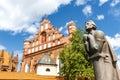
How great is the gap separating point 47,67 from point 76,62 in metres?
9.82

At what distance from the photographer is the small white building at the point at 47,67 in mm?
34750

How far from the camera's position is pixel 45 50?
39.8 m

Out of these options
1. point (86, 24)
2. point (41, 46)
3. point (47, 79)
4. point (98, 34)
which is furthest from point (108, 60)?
point (41, 46)

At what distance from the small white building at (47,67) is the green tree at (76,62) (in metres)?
5.73

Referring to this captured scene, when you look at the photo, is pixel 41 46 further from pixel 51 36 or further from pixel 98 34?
Result: pixel 98 34

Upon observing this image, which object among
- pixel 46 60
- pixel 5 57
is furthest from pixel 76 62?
pixel 5 57

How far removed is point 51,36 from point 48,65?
264 inches

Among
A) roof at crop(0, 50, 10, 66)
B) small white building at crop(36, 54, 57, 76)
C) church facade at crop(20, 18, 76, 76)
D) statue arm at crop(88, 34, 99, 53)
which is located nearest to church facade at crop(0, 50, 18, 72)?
roof at crop(0, 50, 10, 66)

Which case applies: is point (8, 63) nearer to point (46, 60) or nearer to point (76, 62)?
point (46, 60)

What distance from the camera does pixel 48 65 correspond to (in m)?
35.6

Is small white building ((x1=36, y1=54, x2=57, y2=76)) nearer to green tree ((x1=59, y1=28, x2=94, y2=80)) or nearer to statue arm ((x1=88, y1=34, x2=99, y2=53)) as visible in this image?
green tree ((x1=59, y1=28, x2=94, y2=80))

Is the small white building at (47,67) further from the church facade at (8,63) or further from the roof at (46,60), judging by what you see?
the church facade at (8,63)

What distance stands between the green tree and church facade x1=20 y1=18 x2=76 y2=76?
6.52 meters

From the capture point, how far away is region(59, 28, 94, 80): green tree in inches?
1021
